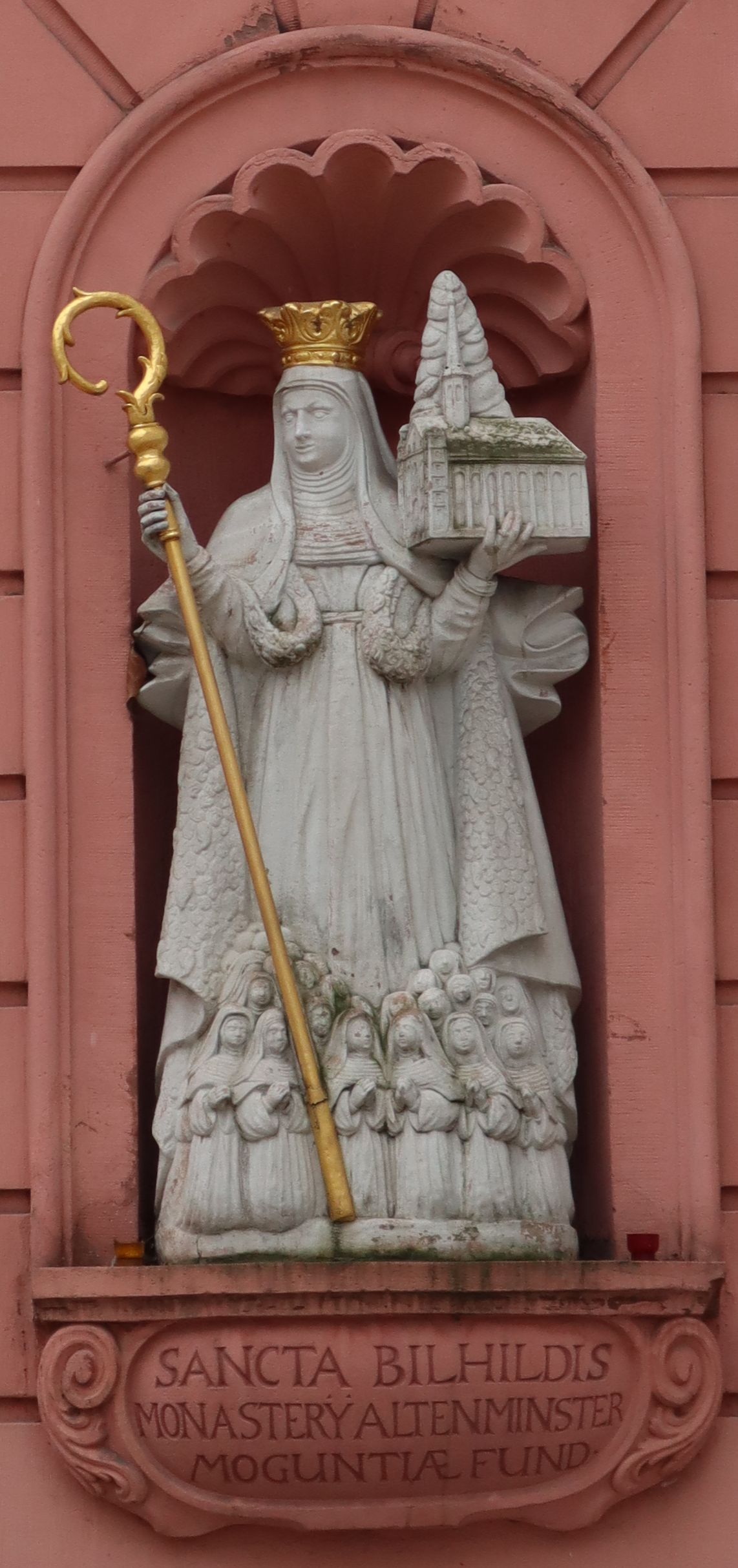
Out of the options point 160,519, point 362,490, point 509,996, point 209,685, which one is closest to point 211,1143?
point 509,996

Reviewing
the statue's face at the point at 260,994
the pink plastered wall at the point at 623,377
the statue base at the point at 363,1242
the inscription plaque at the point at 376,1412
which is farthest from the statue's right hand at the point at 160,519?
the inscription plaque at the point at 376,1412

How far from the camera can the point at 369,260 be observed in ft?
23.9

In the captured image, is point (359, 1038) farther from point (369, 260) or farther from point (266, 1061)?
point (369, 260)

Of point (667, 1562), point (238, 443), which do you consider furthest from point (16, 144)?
point (667, 1562)

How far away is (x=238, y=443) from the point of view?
741 centimetres

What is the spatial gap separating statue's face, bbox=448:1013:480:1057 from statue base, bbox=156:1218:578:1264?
0.30 meters

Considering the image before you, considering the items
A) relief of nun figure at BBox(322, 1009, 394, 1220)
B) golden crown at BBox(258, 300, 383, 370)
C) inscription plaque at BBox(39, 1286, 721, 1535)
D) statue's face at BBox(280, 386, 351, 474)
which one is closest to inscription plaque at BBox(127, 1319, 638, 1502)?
inscription plaque at BBox(39, 1286, 721, 1535)

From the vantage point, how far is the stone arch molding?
6.98 m

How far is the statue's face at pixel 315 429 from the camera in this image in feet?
22.8

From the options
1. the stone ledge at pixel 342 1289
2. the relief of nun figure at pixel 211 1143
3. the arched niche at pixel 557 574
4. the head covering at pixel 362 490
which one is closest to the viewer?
the stone ledge at pixel 342 1289

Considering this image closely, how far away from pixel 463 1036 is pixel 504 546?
2.83 ft

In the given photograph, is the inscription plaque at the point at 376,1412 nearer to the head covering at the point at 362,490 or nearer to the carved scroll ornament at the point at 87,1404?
the carved scroll ornament at the point at 87,1404

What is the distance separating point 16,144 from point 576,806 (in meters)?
1.58

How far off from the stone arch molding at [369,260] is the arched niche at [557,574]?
1.7 inches
